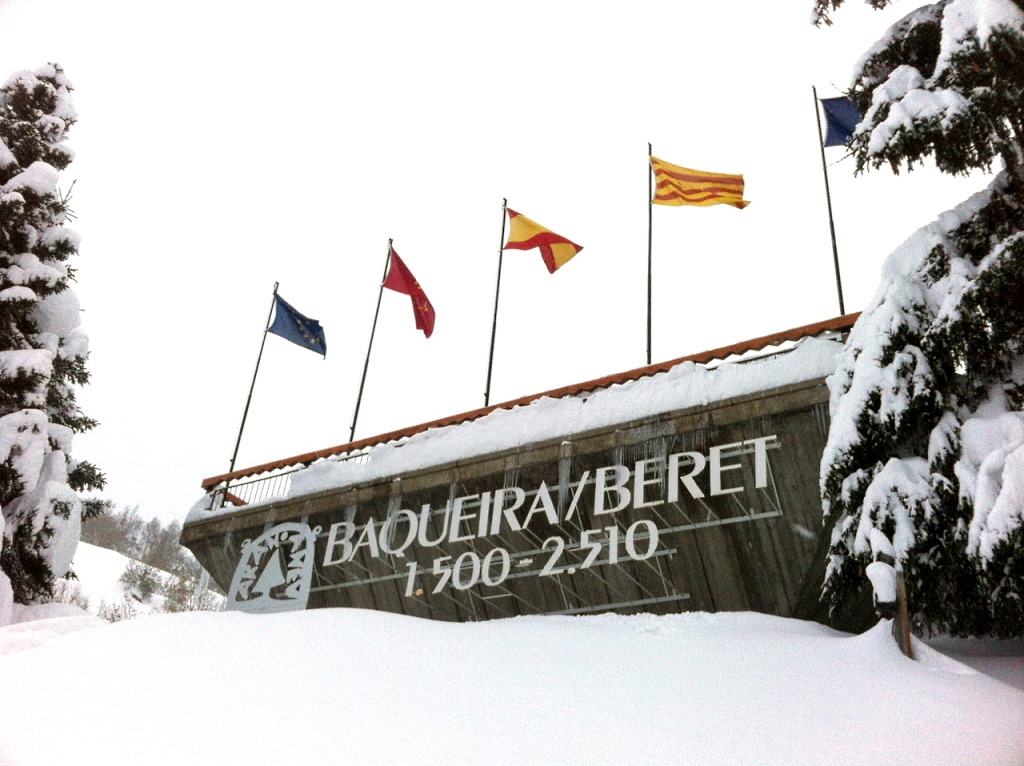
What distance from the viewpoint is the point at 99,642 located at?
10.2m

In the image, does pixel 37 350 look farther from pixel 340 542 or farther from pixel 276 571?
pixel 340 542

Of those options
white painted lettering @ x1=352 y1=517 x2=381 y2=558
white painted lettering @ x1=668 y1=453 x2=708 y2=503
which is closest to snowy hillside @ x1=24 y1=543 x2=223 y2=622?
white painted lettering @ x1=352 y1=517 x2=381 y2=558

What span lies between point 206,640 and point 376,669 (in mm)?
2690

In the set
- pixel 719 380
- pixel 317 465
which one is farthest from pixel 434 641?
pixel 317 465

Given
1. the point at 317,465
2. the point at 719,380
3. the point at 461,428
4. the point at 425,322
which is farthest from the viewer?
the point at 425,322

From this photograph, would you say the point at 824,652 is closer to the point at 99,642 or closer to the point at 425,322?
the point at 99,642

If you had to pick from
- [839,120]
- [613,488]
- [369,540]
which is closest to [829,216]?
[839,120]

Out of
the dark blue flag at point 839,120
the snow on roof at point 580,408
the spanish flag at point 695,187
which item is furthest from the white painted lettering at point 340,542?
the dark blue flag at point 839,120

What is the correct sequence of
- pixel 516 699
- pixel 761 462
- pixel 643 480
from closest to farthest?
1. pixel 516 699
2. pixel 761 462
3. pixel 643 480

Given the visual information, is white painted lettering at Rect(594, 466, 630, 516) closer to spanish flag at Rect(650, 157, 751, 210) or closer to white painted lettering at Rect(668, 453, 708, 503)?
white painted lettering at Rect(668, 453, 708, 503)

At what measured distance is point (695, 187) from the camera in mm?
15625

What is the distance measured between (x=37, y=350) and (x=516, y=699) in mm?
12816

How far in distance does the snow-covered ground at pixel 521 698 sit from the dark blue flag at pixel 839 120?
9286mm

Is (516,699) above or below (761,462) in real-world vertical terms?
below
